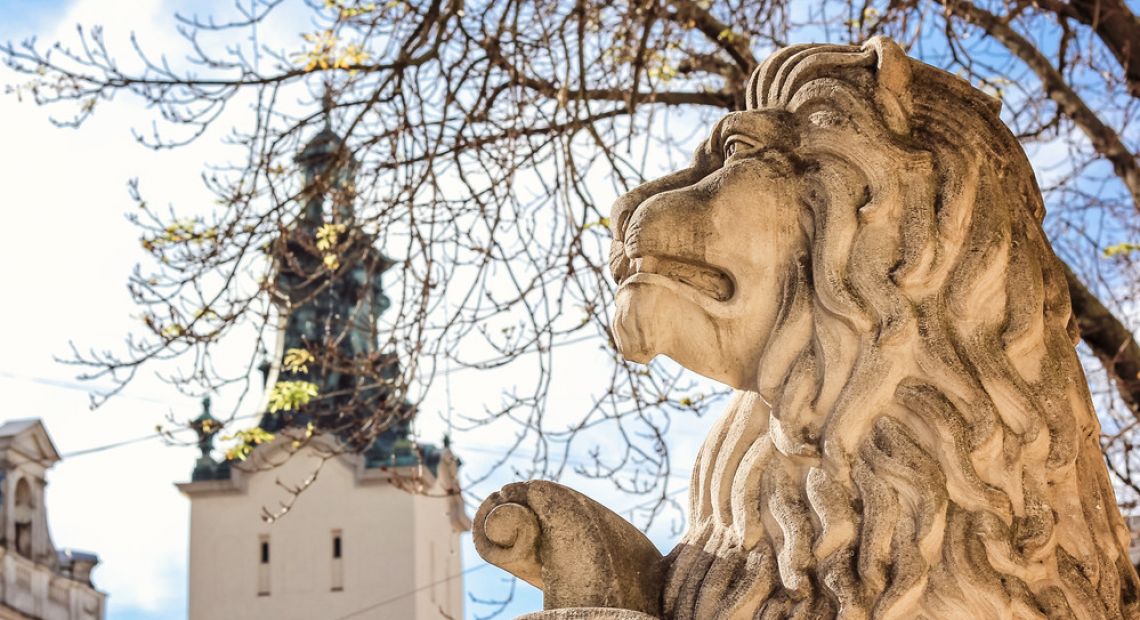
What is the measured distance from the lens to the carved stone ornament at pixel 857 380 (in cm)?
305

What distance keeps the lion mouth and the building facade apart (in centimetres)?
2332

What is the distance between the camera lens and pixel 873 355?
3.14 m

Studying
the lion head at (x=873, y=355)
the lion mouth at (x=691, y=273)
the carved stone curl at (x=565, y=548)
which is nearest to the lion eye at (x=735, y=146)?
the lion head at (x=873, y=355)

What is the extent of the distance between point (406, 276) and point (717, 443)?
4.17 meters

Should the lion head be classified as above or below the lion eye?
below

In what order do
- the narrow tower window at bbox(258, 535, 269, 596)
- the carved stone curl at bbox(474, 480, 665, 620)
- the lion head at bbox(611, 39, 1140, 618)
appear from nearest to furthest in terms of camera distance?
the lion head at bbox(611, 39, 1140, 618)
the carved stone curl at bbox(474, 480, 665, 620)
the narrow tower window at bbox(258, 535, 269, 596)

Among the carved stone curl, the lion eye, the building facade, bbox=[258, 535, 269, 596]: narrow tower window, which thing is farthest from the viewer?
bbox=[258, 535, 269, 596]: narrow tower window

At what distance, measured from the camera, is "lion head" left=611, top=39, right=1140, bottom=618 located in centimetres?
304

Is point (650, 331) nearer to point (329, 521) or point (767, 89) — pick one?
point (767, 89)

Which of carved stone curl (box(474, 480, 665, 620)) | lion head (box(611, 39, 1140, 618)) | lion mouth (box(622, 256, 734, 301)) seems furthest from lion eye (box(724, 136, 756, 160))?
carved stone curl (box(474, 480, 665, 620))

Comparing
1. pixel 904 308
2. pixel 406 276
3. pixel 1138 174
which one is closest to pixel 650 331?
pixel 904 308

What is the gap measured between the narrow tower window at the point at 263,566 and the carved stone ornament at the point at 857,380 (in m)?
34.5

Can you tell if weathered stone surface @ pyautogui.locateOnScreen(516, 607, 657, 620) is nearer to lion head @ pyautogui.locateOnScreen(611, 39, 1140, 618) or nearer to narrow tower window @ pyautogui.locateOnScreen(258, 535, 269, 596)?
lion head @ pyautogui.locateOnScreen(611, 39, 1140, 618)

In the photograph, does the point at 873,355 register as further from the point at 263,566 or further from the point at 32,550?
the point at 263,566
